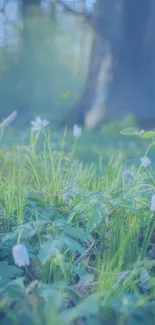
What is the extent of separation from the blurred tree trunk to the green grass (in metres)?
7.38

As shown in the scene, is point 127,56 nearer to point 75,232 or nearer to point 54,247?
point 75,232

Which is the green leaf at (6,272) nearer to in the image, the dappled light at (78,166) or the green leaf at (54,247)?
the dappled light at (78,166)

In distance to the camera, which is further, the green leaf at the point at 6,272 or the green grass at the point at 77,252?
the green leaf at the point at 6,272

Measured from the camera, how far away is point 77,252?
1683mm

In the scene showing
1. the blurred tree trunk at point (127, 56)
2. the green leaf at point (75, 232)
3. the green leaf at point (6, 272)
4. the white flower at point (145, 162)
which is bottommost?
the green leaf at point (6, 272)

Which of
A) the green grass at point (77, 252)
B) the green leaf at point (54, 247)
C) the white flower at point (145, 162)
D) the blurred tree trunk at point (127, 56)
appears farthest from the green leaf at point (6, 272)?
the blurred tree trunk at point (127, 56)

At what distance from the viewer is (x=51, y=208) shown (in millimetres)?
1872

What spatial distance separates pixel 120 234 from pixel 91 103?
834cm

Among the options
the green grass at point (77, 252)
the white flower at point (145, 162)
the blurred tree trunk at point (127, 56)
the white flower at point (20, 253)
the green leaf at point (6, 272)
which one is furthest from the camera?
the blurred tree trunk at point (127, 56)

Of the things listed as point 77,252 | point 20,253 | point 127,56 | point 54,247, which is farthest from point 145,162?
point 127,56

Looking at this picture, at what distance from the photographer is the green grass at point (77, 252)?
1182 millimetres

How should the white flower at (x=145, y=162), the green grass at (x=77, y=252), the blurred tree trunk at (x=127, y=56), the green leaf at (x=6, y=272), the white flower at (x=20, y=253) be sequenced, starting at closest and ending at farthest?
the green grass at (x=77, y=252) < the white flower at (x=20, y=253) < the green leaf at (x=6, y=272) < the white flower at (x=145, y=162) < the blurred tree trunk at (x=127, y=56)

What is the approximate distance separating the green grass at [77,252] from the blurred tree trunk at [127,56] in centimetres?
738

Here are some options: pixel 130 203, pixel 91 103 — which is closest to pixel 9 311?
pixel 130 203
